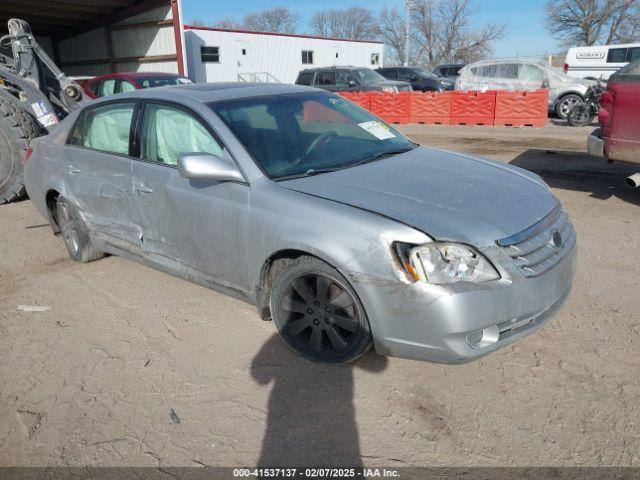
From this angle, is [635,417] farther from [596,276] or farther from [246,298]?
[246,298]

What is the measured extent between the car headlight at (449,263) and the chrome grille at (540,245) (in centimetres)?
16

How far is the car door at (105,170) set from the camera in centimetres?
409

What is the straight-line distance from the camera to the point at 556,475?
2.29 meters

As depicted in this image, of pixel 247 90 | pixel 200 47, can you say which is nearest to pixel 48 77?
pixel 247 90

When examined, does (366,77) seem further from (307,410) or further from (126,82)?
(307,410)

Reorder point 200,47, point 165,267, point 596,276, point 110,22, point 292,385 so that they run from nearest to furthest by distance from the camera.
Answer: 1. point 292,385
2. point 165,267
3. point 596,276
4. point 110,22
5. point 200,47

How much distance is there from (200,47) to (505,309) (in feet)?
83.7

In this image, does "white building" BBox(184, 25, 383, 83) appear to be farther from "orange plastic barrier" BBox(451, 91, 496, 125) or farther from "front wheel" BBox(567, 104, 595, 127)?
"front wheel" BBox(567, 104, 595, 127)

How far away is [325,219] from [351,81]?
591 inches

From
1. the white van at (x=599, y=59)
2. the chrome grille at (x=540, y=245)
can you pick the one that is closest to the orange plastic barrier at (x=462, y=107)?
the white van at (x=599, y=59)

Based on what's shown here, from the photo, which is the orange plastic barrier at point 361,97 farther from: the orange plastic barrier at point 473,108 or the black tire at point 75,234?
the black tire at point 75,234

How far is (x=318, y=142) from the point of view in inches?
143

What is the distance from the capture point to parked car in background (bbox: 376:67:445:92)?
2072 centimetres

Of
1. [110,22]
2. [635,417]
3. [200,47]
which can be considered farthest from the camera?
[200,47]
